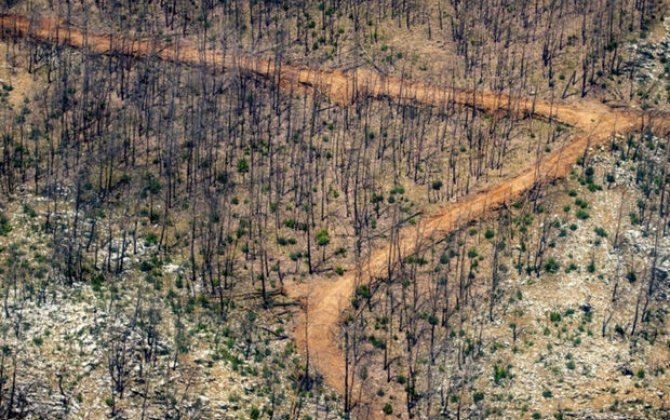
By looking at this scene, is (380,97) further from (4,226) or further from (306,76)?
(4,226)

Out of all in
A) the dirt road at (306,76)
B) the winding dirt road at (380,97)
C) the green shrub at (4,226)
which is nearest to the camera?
the green shrub at (4,226)

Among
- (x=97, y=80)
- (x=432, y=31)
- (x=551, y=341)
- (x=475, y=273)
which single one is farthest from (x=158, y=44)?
(x=551, y=341)

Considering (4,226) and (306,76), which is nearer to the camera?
(4,226)

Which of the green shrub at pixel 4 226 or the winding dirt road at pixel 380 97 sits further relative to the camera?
the winding dirt road at pixel 380 97

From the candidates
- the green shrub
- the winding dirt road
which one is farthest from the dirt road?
the green shrub

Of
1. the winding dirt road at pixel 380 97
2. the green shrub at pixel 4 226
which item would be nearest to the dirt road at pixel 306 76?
the winding dirt road at pixel 380 97

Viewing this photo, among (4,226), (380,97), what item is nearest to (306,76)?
(380,97)

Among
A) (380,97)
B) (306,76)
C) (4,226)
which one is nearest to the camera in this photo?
(4,226)

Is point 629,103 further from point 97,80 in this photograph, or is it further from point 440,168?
point 97,80

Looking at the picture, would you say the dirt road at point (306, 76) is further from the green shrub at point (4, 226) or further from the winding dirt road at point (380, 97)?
the green shrub at point (4, 226)
